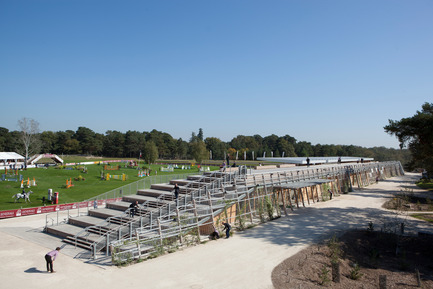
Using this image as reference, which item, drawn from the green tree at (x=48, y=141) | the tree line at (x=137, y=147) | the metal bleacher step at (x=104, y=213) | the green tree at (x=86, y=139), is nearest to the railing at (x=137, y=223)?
the metal bleacher step at (x=104, y=213)

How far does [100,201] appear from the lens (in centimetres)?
2636

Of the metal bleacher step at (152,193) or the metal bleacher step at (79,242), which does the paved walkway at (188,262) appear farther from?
the metal bleacher step at (152,193)

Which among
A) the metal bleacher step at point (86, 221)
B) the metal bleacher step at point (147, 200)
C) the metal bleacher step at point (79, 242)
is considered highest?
the metal bleacher step at point (147, 200)

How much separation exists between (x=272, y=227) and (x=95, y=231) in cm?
1099

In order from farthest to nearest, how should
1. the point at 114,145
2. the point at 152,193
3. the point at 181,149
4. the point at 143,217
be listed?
the point at 181,149 < the point at 114,145 < the point at 152,193 < the point at 143,217

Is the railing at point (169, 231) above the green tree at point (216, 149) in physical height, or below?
below

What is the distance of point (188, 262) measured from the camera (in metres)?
12.7

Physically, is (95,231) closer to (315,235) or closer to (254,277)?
(254,277)

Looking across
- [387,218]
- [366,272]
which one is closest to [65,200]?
[366,272]

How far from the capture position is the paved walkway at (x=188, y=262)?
10.8 meters

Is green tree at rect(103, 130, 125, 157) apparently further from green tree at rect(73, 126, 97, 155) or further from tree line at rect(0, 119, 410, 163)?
green tree at rect(73, 126, 97, 155)

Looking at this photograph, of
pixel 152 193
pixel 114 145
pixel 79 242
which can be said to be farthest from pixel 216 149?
pixel 79 242

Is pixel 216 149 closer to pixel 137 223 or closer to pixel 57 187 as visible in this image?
pixel 57 187

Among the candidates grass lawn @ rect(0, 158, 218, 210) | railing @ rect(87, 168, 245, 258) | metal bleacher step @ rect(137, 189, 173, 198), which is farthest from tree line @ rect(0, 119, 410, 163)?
railing @ rect(87, 168, 245, 258)
